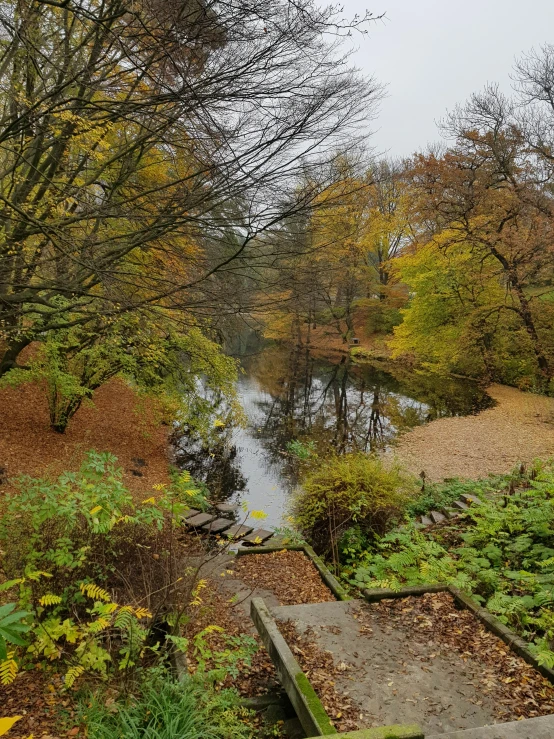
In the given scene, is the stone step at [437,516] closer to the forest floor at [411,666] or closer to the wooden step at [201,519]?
the forest floor at [411,666]

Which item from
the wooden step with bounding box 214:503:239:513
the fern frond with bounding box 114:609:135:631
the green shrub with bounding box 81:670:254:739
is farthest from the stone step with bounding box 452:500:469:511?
the fern frond with bounding box 114:609:135:631

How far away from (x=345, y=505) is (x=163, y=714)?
15.3ft

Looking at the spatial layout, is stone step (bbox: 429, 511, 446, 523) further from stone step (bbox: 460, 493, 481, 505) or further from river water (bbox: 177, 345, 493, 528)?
river water (bbox: 177, 345, 493, 528)

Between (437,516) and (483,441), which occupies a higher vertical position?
(437,516)

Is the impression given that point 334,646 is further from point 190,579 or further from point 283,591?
point 283,591

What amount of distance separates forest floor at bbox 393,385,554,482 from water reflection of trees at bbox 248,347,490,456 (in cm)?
101

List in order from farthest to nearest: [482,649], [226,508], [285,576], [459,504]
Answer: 1. [226,508]
2. [459,504]
3. [285,576]
4. [482,649]

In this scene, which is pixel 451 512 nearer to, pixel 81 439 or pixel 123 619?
pixel 123 619

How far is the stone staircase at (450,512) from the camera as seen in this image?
25.0ft

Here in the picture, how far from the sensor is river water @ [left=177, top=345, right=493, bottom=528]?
37.1 feet

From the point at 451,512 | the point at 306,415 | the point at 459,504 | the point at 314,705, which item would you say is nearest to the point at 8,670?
the point at 314,705

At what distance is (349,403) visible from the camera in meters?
19.3

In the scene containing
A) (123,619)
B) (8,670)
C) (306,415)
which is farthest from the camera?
(306,415)

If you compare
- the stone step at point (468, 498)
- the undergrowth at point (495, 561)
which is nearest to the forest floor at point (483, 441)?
the stone step at point (468, 498)
